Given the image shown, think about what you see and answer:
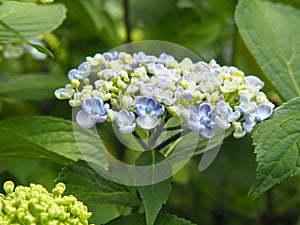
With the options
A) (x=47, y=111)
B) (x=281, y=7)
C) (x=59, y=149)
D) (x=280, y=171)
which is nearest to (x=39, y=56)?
(x=47, y=111)

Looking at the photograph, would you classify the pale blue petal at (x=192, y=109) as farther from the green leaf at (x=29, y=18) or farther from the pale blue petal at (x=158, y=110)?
the green leaf at (x=29, y=18)

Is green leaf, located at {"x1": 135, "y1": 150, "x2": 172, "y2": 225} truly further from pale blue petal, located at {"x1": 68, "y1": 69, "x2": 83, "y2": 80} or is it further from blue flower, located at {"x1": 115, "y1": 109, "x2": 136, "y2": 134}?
pale blue petal, located at {"x1": 68, "y1": 69, "x2": 83, "y2": 80}

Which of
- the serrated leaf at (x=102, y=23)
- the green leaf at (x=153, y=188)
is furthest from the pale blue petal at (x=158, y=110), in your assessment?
the serrated leaf at (x=102, y=23)

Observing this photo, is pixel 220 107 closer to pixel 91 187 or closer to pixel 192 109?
pixel 192 109

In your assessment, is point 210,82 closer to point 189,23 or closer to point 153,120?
point 153,120

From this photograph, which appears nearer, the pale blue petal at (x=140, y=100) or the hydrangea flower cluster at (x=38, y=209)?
the hydrangea flower cluster at (x=38, y=209)
